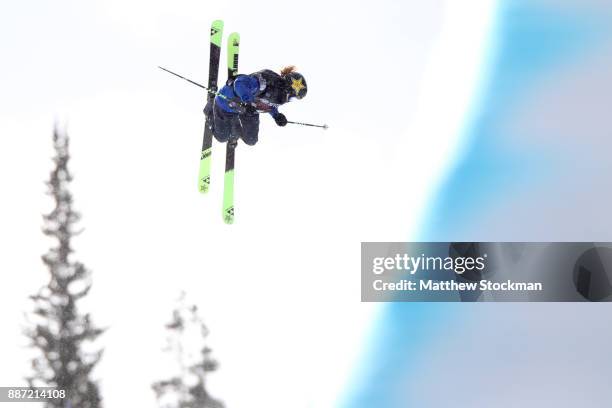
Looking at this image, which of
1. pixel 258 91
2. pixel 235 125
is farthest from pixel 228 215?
pixel 258 91

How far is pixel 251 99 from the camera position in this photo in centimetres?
1209

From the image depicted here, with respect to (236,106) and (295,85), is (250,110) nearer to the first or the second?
(236,106)

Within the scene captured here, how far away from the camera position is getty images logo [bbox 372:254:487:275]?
16.7 metres

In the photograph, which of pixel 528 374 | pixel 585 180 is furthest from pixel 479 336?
pixel 585 180

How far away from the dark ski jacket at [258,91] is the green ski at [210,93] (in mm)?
521

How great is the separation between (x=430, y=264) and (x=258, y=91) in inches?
270

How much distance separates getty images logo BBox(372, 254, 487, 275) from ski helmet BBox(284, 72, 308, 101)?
5.81 m

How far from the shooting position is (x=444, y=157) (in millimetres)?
20344

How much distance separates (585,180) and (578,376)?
15.8 feet

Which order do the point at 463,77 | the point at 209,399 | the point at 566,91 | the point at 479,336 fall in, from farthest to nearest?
the point at 463,77
the point at 566,91
the point at 479,336
the point at 209,399

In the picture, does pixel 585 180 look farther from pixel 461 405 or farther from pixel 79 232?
pixel 79 232

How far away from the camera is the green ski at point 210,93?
43.0 feet

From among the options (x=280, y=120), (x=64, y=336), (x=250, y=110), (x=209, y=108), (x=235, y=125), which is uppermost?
(x=209, y=108)

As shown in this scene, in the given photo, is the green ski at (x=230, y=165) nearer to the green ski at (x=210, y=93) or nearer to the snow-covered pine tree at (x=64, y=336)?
the green ski at (x=210, y=93)
